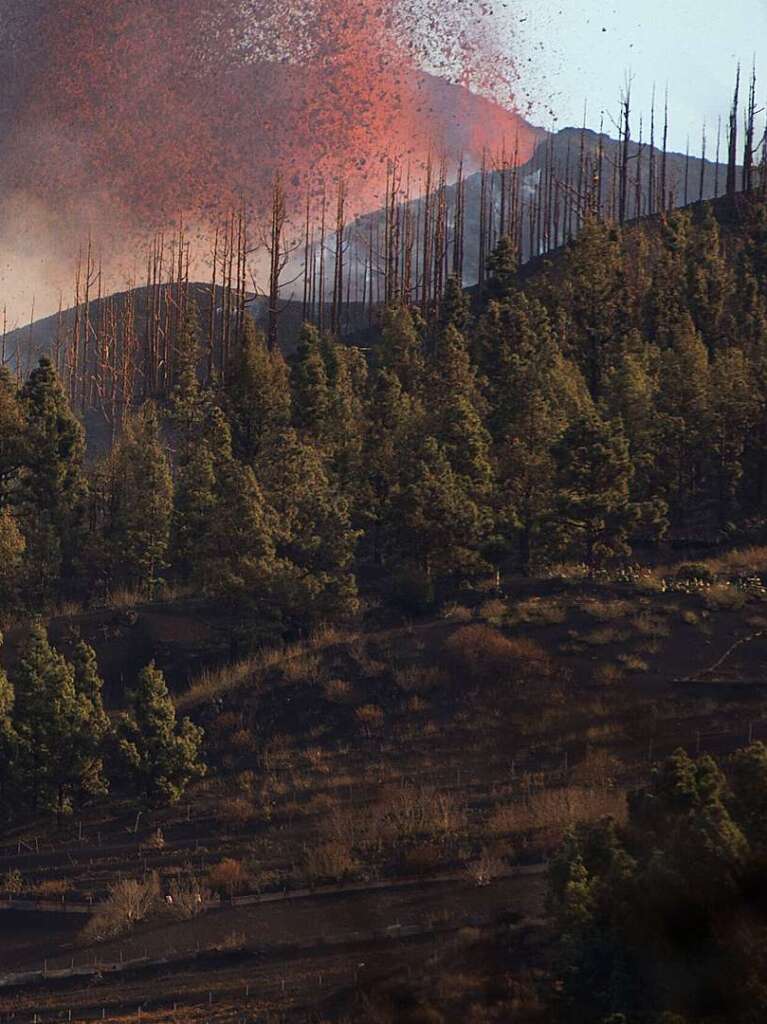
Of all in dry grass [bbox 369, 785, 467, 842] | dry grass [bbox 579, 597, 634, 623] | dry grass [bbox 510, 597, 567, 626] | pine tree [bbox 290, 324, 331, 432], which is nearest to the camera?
dry grass [bbox 369, 785, 467, 842]

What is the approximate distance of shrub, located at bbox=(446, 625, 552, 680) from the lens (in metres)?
36.3

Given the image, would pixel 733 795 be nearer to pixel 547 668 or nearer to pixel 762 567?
pixel 547 668

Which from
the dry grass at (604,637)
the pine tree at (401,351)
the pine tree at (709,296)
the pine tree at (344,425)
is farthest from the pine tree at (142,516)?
the pine tree at (709,296)

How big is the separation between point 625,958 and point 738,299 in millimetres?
55934

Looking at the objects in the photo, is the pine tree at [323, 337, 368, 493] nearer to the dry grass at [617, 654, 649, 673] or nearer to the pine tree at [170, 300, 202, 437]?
the pine tree at [170, 300, 202, 437]

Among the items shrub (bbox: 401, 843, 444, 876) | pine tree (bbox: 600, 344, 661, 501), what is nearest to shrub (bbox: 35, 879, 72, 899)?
shrub (bbox: 401, 843, 444, 876)

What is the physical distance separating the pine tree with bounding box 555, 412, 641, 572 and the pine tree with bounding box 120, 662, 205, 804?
1458cm

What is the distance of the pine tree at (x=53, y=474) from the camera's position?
49188 millimetres

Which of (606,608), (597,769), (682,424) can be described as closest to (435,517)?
(606,608)

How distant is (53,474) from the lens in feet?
162

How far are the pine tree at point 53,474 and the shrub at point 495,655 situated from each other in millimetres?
17202

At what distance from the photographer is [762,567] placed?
143 ft

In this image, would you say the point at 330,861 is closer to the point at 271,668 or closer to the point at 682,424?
the point at 271,668

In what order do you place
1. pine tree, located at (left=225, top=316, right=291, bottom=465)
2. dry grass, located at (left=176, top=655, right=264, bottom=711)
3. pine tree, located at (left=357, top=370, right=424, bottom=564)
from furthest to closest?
pine tree, located at (left=225, top=316, right=291, bottom=465) → pine tree, located at (left=357, top=370, right=424, bottom=564) → dry grass, located at (left=176, top=655, right=264, bottom=711)
